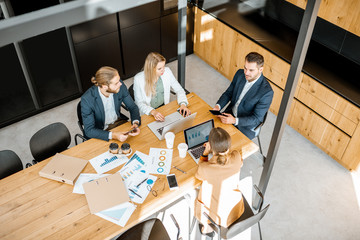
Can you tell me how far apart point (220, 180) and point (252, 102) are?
125cm

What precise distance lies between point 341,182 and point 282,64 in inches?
63.3

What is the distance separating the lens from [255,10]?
16.9ft

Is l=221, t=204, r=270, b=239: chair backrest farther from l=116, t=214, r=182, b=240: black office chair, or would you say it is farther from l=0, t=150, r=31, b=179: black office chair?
l=0, t=150, r=31, b=179: black office chair

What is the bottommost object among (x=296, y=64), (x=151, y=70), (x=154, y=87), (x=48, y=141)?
(x=48, y=141)

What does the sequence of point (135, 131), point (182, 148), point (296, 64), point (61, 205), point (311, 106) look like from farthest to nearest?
point (311, 106)
point (135, 131)
point (182, 148)
point (61, 205)
point (296, 64)

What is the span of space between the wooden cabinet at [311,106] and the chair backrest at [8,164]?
327cm

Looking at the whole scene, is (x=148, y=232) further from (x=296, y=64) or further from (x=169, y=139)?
(x=296, y=64)

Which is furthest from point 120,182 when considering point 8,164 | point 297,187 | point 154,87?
point 297,187

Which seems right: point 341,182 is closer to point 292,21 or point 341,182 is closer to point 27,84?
point 292,21

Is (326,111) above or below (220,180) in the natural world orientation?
below

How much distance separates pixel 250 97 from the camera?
3559 millimetres

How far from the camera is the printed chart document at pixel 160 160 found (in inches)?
112

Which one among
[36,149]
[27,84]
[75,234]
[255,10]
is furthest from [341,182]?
[27,84]

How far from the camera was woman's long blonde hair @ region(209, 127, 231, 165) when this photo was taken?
2.49 metres
